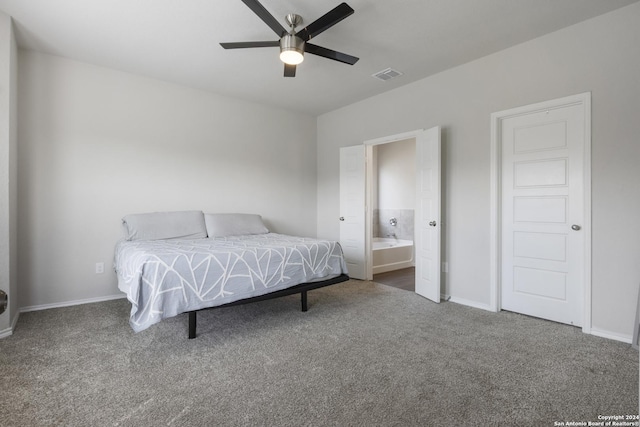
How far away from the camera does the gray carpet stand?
164cm

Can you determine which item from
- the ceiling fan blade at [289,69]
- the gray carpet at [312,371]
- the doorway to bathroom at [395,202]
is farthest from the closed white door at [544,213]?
the doorway to bathroom at [395,202]

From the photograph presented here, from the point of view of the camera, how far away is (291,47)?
8.06ft

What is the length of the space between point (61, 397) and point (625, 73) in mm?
4410

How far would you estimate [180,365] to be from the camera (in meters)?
2.13

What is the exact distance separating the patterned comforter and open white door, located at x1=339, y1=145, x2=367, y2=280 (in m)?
1.51

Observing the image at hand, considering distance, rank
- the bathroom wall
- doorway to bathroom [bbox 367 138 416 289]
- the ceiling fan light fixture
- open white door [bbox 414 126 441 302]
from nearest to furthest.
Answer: the ceiling fan light fixture
open white door [bbox 414 126 441 302]
doorway to bathroom [bbox 367 138 416 289]
the bathroom wall

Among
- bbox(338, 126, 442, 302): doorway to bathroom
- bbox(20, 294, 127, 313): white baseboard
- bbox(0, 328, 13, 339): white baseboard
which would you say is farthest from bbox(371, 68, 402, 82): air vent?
bbox(0, 328, 13, 339): white baseboard

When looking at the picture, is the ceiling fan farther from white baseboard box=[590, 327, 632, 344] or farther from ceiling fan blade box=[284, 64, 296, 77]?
Result: white baseboard box=[590, 327, 632, 344]

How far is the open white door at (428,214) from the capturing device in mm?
3566

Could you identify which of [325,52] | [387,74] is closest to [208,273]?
[325,52]

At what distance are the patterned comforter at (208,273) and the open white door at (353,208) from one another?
1.51 meters

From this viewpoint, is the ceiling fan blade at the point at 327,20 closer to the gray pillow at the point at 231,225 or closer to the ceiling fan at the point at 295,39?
the ceiling fan at the point at 295,39

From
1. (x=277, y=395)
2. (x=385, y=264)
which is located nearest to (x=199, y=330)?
(x=277, y=395)

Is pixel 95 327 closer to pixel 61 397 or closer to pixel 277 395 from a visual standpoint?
pixel 61 397
